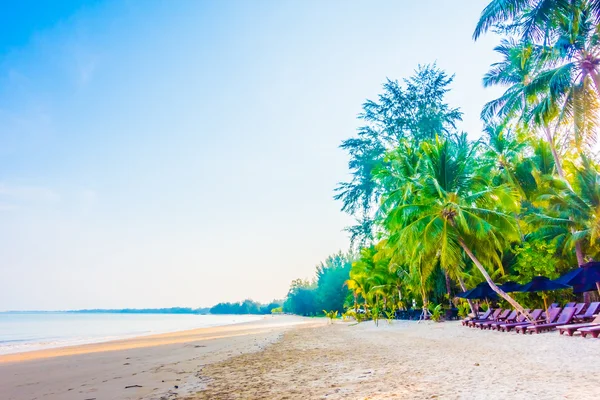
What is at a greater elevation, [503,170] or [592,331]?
[503,170]

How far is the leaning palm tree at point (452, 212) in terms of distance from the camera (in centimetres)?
1400

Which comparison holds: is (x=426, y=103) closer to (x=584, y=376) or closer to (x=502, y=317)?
(x=502, y=317)

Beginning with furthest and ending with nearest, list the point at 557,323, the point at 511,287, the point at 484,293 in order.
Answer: the point at 484,293
the point at 511,287
the point at 557,323

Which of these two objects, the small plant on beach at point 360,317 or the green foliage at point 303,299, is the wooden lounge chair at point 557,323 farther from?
the green foliage at point 303,299

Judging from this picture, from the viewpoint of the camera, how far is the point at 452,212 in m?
14.2

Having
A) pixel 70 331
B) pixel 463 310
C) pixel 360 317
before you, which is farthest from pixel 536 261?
pixel 70 331

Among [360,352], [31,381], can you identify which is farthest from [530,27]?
[31,381]

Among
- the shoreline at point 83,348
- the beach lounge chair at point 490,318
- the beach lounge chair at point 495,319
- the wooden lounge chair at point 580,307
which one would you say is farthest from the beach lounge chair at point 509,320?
the shoreline at point 83,348

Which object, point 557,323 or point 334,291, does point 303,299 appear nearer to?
point 334,291

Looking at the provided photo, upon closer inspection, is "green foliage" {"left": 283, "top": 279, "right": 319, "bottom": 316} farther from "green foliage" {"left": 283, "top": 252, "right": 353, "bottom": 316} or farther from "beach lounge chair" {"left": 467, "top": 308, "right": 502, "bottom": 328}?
"beach lounge chair" {"left": 467, "top": 308, "right": 502, "bottom": 328}

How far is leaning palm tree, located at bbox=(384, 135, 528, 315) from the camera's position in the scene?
1400 centimetres

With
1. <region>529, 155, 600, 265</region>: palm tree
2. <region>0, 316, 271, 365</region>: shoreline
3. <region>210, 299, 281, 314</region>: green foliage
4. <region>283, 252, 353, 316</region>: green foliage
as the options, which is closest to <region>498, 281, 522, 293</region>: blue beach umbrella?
<region>529, 155, 600, 265</region>: palm tree

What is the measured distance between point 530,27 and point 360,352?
37.9 ft

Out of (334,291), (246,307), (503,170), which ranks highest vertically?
(503,170)
